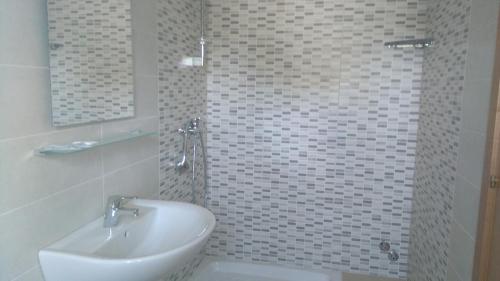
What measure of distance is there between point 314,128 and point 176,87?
3.31 feet

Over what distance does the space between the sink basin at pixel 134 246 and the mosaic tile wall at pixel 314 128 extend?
1.16 metres

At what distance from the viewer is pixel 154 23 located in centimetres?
192

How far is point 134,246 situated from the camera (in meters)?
1.52

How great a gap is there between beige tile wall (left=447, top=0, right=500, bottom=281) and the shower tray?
1.12 metres

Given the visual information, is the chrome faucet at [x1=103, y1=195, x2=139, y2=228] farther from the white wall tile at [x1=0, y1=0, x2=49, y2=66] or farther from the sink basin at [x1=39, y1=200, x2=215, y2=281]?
the white wall tile at [x1=0, y1=0, x2=49, y2=66]

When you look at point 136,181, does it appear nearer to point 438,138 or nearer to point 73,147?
point 73,147

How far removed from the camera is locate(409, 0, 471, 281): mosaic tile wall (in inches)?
68.2

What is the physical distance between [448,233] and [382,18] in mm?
1423

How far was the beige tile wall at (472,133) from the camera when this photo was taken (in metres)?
1.41

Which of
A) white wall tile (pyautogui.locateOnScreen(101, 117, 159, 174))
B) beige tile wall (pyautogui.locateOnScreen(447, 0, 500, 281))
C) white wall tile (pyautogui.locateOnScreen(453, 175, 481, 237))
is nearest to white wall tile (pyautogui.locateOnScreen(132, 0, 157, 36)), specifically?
white wall tile (pyautogui.locateOnScreen(101, 117, 159, 174))

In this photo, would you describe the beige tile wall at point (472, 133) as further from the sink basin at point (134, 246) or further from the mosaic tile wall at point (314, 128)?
the sink basin at point (134, 246)

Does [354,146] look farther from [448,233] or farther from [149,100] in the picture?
[149,100]

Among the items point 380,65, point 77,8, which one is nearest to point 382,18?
point 380,65

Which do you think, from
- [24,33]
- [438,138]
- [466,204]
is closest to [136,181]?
[24,33]
